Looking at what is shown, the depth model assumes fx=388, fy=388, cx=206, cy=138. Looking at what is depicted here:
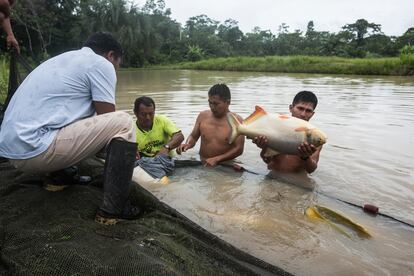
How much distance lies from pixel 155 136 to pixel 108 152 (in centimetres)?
245

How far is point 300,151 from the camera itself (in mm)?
3803

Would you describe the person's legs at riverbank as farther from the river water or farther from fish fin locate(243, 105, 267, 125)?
fish fin locate(243, 105, 267, 125)

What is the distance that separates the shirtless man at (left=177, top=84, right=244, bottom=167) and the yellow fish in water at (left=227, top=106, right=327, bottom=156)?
0.64 m

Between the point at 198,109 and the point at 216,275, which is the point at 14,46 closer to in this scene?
the point at 216,275

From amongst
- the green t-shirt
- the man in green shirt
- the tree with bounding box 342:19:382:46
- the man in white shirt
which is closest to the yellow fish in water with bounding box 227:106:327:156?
the man in green shirt

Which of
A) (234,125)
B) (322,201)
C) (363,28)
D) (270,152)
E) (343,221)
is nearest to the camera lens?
(343,221)

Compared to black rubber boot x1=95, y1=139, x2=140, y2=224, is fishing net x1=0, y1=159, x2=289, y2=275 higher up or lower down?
lower down

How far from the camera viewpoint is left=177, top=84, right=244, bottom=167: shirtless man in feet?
16.1

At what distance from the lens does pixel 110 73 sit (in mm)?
2629

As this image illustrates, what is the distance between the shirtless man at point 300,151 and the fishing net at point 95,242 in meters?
1.63

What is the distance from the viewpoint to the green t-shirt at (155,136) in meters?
4.96

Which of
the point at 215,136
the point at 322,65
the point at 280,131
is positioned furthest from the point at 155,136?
the point at 322,65

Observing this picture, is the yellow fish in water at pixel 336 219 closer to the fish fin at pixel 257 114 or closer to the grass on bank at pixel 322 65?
the fish fin at pixel 257 114

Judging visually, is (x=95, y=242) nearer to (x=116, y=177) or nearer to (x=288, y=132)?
(x=116, y=177)
